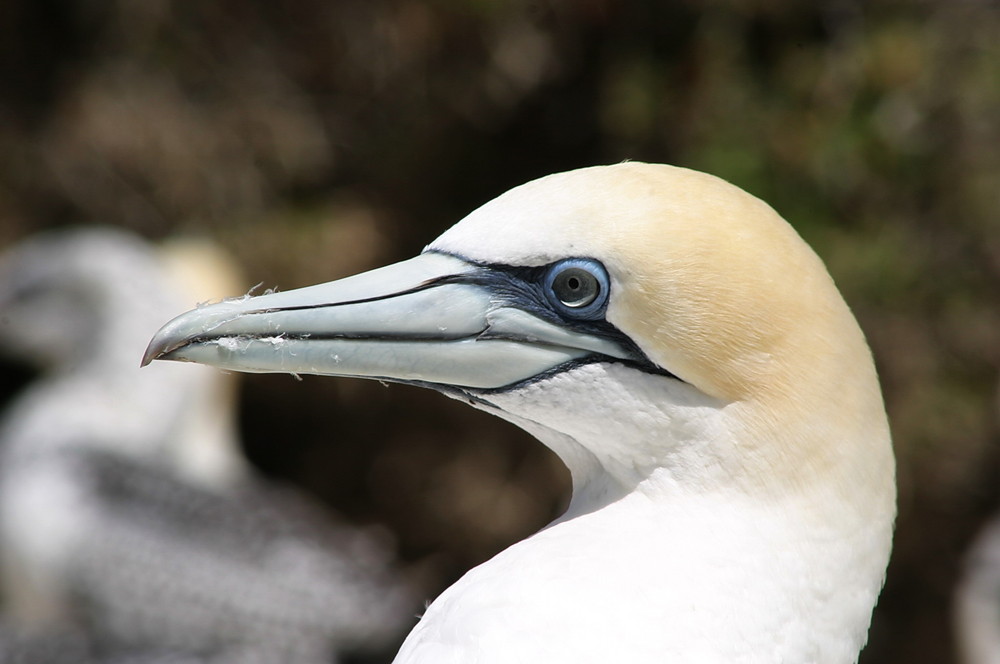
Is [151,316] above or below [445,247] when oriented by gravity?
below

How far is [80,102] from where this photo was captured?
6371 millimetres

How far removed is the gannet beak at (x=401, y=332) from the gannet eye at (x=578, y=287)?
0.04m

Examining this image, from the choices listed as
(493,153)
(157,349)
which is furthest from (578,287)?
(493,153)

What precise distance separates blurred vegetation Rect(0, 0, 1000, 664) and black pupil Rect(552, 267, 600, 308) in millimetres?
3557

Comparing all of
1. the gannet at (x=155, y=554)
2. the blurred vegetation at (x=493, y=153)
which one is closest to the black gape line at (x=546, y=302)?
the blurred vegetation at (x=493, y=153)

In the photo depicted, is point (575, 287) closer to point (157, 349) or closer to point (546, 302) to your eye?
point (546, 302)

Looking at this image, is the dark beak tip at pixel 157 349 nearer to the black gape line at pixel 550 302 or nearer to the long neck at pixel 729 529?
the black gape line at pixel 550 302

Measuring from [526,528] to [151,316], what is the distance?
269 cm

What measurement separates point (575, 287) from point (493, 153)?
4.66 meters

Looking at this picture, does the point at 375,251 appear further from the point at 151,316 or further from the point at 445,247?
the point at 445,247

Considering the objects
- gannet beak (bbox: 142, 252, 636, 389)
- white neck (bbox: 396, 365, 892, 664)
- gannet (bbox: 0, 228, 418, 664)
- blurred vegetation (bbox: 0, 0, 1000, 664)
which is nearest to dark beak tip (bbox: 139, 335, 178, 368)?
gannet beak (bbox: 142, 252, 636, 389)

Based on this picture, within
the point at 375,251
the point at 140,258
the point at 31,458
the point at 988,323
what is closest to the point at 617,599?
the point at 988,323

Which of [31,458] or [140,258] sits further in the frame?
[140,258]

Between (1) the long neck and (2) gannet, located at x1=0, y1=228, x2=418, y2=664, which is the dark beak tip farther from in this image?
(2) gannet, located at x1=0, y1=228, x2=418, y2=664
